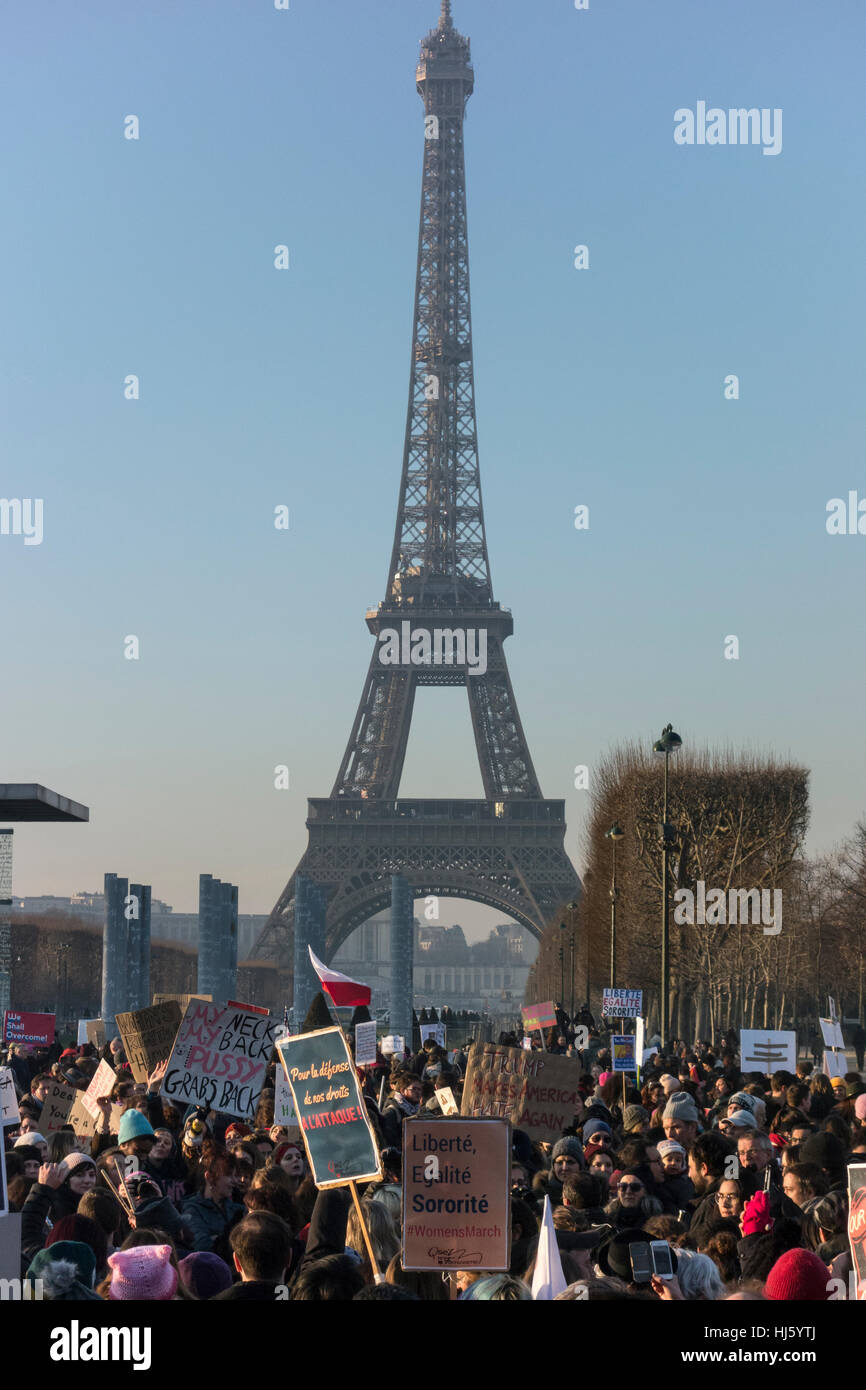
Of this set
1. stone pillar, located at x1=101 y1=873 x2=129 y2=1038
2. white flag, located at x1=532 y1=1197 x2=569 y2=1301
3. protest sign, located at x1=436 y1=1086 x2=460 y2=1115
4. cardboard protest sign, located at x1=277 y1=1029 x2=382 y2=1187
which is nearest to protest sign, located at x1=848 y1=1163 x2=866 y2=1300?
white flag, located at x1=532 y1=1197 x2=569 y2=1301

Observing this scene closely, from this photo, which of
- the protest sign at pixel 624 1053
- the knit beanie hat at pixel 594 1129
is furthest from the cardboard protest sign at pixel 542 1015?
the knit beanie hat at pixel 594 1129

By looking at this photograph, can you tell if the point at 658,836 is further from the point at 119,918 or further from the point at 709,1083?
the point at 709,1083

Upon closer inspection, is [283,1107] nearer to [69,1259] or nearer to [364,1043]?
[69,1259]

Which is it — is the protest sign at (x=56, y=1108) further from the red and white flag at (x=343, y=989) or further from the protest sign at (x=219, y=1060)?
the red and white flag at (x=343, y=989)

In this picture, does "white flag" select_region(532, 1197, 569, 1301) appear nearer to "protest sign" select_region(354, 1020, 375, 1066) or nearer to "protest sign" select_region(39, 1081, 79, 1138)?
"protest sign" select_region(39, 1081, 79, 1138)

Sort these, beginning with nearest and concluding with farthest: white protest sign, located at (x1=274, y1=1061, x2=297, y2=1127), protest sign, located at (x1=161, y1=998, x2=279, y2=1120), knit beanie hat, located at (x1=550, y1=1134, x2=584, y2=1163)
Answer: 1. knit beanie hat, located at (x1=550, y1=1134, x2=584, y2=1163)
2. white protest sign, located at (x1=274, y1=1061, x2=297, y2=1127)
3. protest sign, located at (x1=161, y1=998, x2=279, y2=1120)
